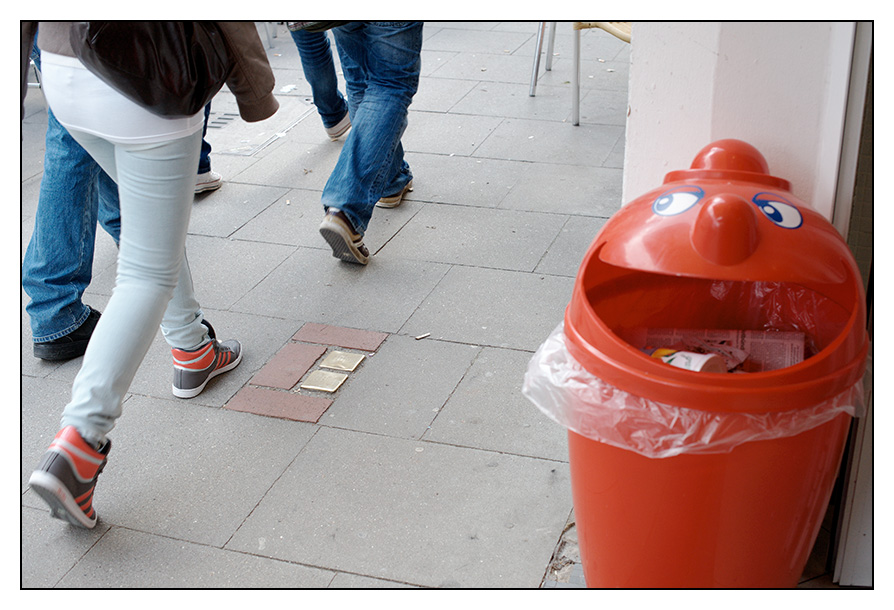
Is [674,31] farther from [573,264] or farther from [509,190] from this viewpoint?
[509,190]

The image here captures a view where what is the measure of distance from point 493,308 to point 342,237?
0.69 m

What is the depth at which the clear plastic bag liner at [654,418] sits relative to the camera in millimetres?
1435

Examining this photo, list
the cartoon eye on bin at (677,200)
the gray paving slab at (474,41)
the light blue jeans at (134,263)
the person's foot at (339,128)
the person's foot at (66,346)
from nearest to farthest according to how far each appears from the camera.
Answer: the cartoon eye on bin at (677,200), the light blue jeans at (134,263), the person's foot at (66,346), the person's foot at (339,128), the gray paving slab at (474,41)

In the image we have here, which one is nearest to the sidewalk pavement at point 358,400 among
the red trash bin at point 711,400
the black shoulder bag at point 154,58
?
the red trash bin at point 711,400

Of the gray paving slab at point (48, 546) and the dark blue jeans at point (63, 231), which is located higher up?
the dark blue jeans at point (63, 231)

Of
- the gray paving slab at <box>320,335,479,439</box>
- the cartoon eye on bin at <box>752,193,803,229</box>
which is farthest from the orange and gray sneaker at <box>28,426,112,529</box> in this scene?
the cartoon eye on bin at <box>752,193,803,229</box>

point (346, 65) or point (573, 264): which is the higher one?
point (346, 65)

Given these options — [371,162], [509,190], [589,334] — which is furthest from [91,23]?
[509,190]

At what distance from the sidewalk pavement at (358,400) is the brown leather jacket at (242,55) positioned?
0.96 metres

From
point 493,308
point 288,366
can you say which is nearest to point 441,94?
point 493,308

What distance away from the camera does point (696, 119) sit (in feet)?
5.94

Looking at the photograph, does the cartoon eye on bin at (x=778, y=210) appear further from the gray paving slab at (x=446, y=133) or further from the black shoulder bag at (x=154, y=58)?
the gray paving slab at (x=446, y=133)

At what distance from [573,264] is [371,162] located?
3.04 feet

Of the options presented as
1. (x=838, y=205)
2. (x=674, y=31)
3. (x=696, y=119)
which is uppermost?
(x=674, y=31)
